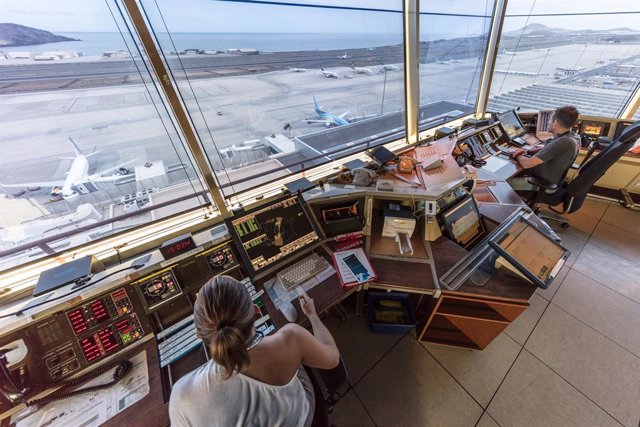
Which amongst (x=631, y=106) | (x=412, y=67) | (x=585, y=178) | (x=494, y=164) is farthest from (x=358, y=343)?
(x=631, y=106)

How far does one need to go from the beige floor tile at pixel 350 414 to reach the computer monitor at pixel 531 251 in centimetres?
135

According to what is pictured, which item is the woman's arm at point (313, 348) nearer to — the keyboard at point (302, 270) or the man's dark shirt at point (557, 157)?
the keyboard at point (302, 270)

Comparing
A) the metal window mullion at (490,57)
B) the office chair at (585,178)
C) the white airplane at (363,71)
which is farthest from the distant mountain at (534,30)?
the white airplane at (363,71)

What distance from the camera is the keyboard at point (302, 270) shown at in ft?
4.72

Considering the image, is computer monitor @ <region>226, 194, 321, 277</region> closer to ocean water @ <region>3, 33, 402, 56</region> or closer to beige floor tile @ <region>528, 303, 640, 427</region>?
ocean water @ <region>3, 33, 402, 56</region>

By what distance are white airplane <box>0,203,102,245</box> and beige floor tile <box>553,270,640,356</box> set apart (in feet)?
12.5

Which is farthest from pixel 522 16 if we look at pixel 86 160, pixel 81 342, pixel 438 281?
pixel 81 342

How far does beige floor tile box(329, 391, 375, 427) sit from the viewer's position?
1491 millimetres

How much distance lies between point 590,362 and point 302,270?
228cm

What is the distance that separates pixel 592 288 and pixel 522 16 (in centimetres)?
341

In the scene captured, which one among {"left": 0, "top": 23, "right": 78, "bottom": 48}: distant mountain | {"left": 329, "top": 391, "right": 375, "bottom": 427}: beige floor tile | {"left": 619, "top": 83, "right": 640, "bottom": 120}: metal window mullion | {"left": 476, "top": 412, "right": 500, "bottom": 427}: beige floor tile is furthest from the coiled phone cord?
{"left": 619, "top": 83, "right": 640, "bottom": 120}: metal window mullion

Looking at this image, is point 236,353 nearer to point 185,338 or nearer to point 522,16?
point 185,338

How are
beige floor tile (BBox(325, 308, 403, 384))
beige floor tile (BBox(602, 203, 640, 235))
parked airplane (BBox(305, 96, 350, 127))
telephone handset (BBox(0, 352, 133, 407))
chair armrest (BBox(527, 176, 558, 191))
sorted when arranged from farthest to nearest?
parked airplane (BBox(305, 96, 350, 127)), beige floor tile (BBox(602, 203, 640, 235)), chair armrest (BBox(527, 176, 558, 191)), beige floor tile (BBox(325, 308, 403, 384)), telephone handset (BBox(0, 352, 133, 407))

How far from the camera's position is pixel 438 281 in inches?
56.1
